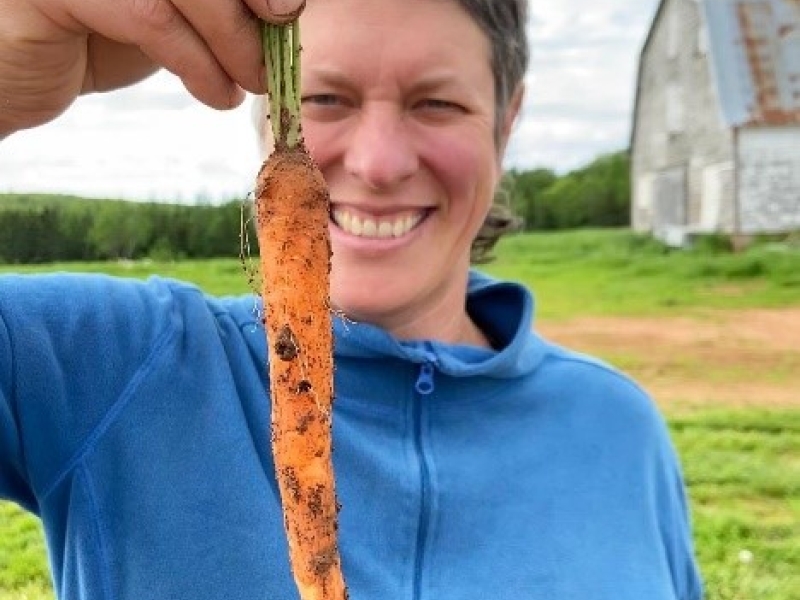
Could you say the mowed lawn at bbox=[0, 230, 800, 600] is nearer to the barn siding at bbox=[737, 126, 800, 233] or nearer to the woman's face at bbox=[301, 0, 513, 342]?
the woman's face at bbox=[301, 0, 513, 342]

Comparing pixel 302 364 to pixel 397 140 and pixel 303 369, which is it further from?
pixel 397 140

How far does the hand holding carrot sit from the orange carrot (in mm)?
179

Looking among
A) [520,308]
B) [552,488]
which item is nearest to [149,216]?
[520,308]

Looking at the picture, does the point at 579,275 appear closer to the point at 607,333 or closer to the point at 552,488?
the point at 607,333

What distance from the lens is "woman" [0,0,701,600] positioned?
4.78 feet

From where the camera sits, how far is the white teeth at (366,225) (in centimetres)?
186

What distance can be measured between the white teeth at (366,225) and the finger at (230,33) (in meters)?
0.68

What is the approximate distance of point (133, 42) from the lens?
118cm

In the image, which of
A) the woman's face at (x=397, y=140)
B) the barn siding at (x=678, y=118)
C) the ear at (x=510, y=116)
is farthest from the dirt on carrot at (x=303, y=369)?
the barn siding at (x=678, y=118)

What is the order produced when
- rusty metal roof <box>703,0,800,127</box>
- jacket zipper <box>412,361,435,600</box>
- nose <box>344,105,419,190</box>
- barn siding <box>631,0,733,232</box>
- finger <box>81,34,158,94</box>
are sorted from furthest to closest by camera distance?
barn siding <box>631,0,733,232</box> < rusty metal roof <box>703,0,800,127</box> < nose <box>344,105,419,190</box> < jacket zipper <box>412,361,435,600</box> < finger <box>81,34,158,94</box>

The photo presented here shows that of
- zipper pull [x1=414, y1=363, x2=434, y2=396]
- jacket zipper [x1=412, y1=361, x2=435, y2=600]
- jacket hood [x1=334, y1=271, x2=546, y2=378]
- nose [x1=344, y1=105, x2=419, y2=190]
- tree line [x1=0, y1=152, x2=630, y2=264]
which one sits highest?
nose [x1=344, y1=105, x2=419, y2=190]

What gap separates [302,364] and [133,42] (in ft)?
1.55

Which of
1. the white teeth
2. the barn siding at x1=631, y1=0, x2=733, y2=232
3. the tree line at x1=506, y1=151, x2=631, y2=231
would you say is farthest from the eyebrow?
the tree line at x1=506, y1=151, x2=631, y2=231

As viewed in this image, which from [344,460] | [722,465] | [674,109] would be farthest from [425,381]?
[674,109]
